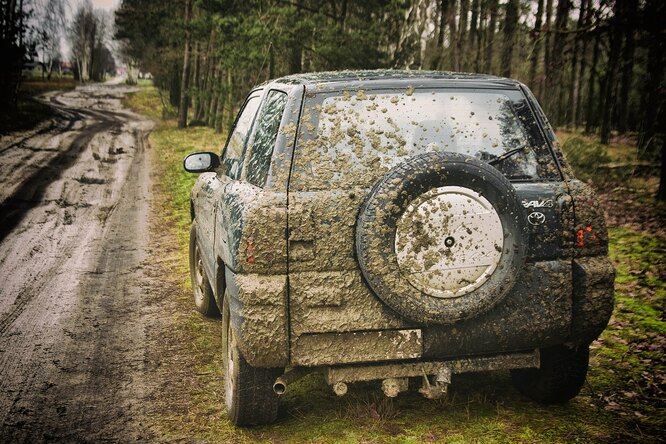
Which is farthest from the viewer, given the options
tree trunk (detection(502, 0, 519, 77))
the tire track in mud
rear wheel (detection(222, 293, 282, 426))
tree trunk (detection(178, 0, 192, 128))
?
tree trunk (detection(178, 0, 192, 128))

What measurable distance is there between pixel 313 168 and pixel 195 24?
19.2 meters

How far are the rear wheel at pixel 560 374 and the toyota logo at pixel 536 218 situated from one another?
87cm

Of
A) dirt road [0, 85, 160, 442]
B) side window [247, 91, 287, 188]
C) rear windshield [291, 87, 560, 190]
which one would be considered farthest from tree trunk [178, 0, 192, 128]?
rear windshield [291, 87, 560, 190]

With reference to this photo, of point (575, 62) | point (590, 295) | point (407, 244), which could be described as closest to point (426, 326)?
point (407, 244)

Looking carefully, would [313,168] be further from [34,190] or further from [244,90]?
[244,90]

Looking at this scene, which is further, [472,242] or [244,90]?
[244,90]

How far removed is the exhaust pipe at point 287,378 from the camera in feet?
11.5

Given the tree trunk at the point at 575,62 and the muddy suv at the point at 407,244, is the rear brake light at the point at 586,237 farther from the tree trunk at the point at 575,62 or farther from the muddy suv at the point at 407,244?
the tree trunk at the point at 575,62

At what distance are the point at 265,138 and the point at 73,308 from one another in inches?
140

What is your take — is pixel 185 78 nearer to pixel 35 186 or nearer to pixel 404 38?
pixel 404 38

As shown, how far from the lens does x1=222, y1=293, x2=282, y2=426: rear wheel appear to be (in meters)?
3.65

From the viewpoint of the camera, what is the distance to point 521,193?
3.57 metres

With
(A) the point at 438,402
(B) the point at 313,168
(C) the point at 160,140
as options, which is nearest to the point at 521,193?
(B) the point at 313,168

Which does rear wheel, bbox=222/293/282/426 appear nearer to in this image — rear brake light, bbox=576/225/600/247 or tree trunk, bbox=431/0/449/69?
rear brake light, bbox=576/225/600/247
